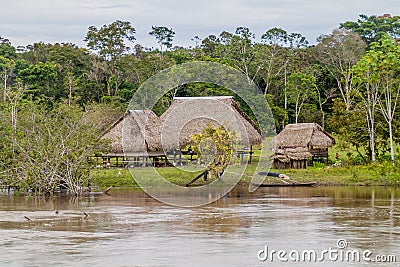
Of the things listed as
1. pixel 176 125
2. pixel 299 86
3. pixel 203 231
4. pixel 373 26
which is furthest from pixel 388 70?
pixel 373 26

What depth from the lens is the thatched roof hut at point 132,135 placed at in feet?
97.9

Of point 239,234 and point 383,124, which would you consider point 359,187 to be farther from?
point 239,234

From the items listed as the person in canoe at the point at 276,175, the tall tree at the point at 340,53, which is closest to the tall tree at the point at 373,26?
the tall tree at the point at 340,53

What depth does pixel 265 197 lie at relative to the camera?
74.8 ft

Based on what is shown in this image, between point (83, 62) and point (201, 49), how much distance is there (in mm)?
7376

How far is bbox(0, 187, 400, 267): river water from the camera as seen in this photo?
41.1ft

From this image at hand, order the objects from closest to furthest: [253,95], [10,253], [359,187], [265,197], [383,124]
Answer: [10,253]
[265,197]
[359,187]
[383,124]
[253,95]

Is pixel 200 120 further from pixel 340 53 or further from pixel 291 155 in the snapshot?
pixel 340 53

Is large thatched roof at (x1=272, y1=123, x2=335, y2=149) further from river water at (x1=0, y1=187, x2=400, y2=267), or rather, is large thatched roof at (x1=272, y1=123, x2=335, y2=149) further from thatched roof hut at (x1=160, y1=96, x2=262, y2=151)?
river water at (x1=0, y1=187, x2=400, y2=267)

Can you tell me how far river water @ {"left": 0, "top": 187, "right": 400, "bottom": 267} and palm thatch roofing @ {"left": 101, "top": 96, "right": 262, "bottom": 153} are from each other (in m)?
6.97

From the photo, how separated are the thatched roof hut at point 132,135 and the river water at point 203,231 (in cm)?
680

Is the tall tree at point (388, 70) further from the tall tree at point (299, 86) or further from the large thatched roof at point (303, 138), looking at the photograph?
the tall tree at point (299, 86)

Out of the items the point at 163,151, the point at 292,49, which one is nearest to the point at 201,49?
the point at 292,49

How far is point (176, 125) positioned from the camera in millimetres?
30844
